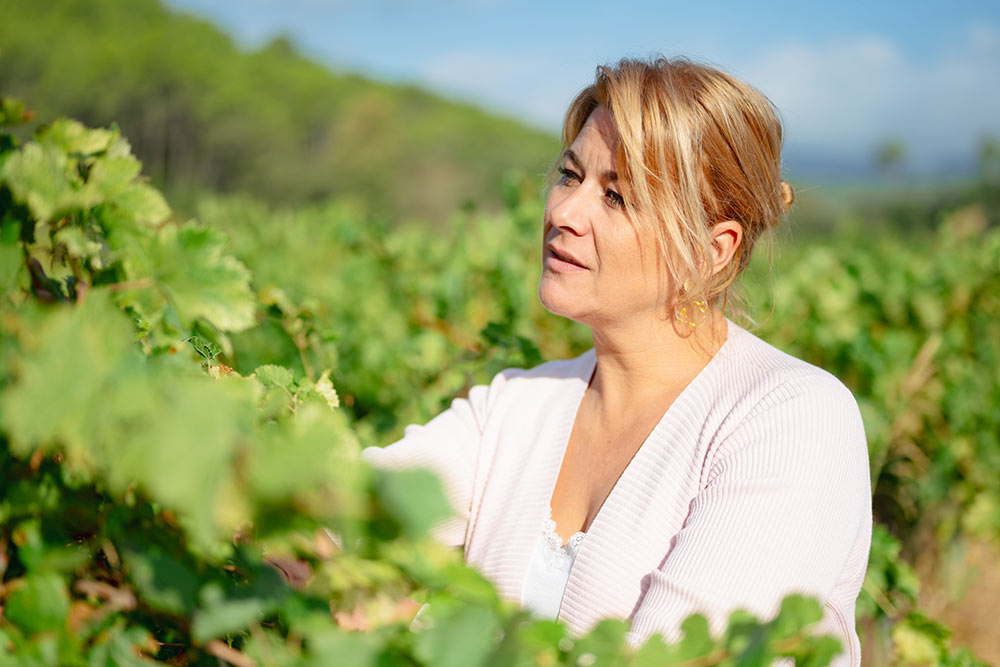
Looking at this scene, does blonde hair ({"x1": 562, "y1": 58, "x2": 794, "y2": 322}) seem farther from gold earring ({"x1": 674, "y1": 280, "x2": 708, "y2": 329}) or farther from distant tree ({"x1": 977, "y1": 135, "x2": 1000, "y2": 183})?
distant tree ({"x1": 977, "y1": 135, "x2": 1000, "y2": 183})

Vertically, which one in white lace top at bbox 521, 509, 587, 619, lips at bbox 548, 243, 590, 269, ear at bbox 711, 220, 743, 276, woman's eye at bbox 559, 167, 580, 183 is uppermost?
woman's eye at bbox 559, 167, 580, 183

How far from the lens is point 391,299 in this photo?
4051 mm

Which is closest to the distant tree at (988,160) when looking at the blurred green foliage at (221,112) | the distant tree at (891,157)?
the distant tree at (891,157)

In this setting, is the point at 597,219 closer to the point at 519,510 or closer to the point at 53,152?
the point at 519,510

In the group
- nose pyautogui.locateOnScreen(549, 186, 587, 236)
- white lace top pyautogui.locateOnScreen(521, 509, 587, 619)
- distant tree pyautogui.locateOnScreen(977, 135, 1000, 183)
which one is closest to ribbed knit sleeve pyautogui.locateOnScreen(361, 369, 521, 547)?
white lace top pyautogui.locateOnScreen(521, 509, 587, 619)

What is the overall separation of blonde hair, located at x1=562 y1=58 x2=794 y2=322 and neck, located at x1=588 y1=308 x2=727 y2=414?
3.1 inches

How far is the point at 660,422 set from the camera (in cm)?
157

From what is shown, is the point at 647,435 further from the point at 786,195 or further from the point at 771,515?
the point at 786,195

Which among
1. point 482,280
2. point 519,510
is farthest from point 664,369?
point 482,280

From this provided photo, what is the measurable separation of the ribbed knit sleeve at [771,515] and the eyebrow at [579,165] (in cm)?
59

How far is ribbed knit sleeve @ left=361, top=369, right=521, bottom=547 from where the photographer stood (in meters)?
1.69

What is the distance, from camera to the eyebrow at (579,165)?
5.59 ft

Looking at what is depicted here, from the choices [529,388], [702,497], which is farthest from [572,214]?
[702,497]

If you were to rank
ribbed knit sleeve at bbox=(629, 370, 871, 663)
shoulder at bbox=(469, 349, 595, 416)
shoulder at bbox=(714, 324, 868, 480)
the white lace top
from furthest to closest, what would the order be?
1. shoulder at bbox=(469, 349, 595, 416)
2. the white lace top
3. shoulder at bbox=(714, 324, 868, 480)
4. ribbed knit sleeve at bbox=(629, 370, 871, 663)
